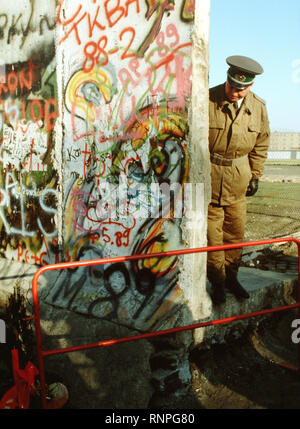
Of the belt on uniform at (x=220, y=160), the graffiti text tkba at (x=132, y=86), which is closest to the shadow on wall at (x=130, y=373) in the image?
the belt on uniform at (x=220, y=160)

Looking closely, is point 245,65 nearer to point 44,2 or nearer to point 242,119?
point 242,119

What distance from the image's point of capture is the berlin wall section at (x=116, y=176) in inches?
134

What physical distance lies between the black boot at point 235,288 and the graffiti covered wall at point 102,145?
68 centimetres

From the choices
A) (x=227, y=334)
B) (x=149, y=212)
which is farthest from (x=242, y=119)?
(x=227, y=334)

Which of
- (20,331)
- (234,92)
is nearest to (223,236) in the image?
(234,92)

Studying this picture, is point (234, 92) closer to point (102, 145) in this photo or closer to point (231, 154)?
point (231, 154)

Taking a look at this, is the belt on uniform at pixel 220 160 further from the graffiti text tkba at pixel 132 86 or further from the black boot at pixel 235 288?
the black boot at pixel 235 288

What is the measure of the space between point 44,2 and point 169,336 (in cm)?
337

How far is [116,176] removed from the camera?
153 inches

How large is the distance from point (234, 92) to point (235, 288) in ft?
5.56

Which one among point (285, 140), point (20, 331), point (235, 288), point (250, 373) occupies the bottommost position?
point (250, 373)

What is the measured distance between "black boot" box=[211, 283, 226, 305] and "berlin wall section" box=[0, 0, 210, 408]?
15 cm

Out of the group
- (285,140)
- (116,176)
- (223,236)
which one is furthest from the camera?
(285,140)

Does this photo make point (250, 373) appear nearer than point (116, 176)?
Yes
